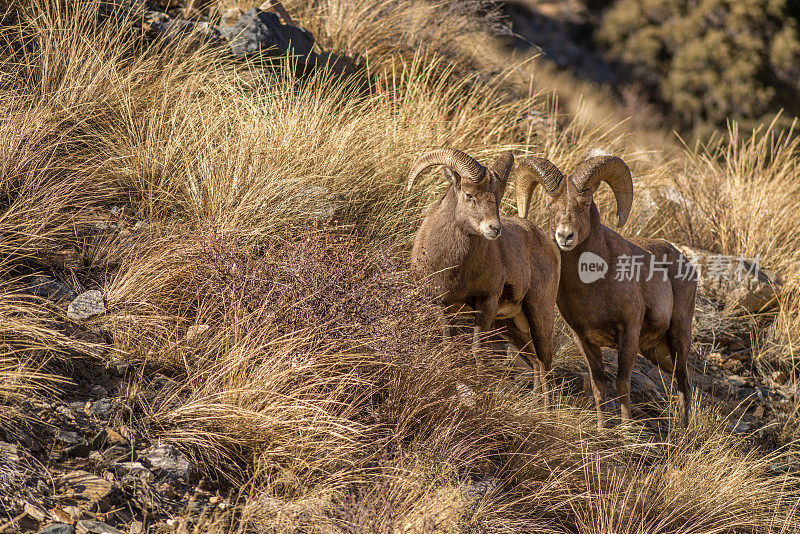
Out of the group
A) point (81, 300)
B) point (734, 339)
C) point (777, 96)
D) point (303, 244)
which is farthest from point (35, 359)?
point (777, 96)

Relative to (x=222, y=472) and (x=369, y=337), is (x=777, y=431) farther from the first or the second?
(x=222, y=472)

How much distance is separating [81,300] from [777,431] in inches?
207

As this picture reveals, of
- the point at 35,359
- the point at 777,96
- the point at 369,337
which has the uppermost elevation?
the point at 777,96

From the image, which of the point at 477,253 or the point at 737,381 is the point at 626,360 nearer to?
the point at 477,253

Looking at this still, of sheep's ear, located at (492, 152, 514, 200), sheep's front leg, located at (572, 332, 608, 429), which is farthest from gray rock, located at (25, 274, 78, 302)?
sheep's front leg, located at (572, 332, 608, 429)

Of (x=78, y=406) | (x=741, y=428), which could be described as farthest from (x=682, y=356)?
(x=78, y=406)

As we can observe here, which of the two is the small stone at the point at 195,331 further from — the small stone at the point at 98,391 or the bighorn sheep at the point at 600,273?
the bighorn sheep at the point at 600,273

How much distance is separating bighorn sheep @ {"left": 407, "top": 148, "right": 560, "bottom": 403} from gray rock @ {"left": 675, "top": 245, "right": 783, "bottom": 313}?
3.30 m

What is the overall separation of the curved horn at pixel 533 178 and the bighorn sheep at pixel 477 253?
0.33 m

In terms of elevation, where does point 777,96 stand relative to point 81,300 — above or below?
above

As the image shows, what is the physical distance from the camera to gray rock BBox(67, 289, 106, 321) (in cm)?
432

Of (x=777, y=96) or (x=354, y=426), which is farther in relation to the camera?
(x=777, y=96)

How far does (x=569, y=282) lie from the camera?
5.45 m

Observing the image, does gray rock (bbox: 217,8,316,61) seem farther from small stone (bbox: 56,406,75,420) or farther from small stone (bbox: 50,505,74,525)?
small stone (bbox: 50,505,74,525)
